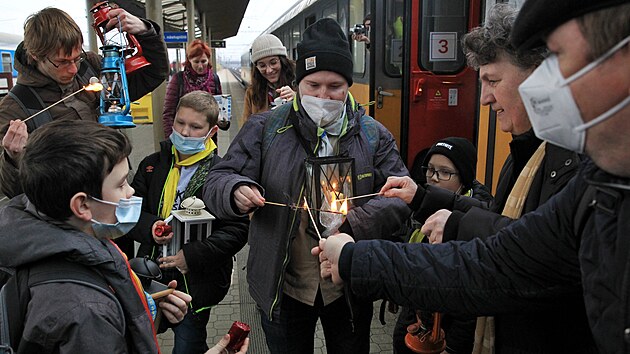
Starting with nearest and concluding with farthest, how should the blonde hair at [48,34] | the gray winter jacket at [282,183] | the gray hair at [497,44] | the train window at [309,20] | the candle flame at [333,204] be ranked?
the gray hair at [497,44] → the candle flame at [333,204] → the gray winter jacket at [282,183] → the blonde hair at [48,34] → the train window at [309,20]

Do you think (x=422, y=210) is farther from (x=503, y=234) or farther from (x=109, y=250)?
(x=109, y=250)

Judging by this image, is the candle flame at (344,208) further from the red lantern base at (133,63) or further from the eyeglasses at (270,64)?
the eyeglasses at (270,64)

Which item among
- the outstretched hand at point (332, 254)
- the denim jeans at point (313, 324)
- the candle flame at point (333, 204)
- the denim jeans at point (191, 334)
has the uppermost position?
the candle flame at point (333, 204)

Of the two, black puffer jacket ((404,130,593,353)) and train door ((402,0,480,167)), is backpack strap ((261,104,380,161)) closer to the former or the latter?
black puffer jacket ((404,130,593,353))

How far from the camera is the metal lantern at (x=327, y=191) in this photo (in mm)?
2061

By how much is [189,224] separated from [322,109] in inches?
37.8

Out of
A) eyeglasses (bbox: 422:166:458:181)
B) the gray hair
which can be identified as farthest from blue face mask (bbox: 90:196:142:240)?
eyeglasses (bbox: 422:166:458:181)

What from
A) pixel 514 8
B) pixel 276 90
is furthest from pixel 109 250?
pixel 276 90

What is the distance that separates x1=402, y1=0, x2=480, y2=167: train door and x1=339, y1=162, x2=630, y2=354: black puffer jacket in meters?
4.55

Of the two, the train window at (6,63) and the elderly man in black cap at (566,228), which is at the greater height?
the train window at (6,63)

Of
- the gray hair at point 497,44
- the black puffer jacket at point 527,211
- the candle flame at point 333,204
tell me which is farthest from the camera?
the candle flame at point 333,204

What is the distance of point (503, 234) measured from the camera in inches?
57.7

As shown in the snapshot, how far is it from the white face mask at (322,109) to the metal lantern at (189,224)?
77cm

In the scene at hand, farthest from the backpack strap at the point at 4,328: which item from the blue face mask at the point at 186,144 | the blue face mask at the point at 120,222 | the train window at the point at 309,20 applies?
the train window at the point at 309,20
